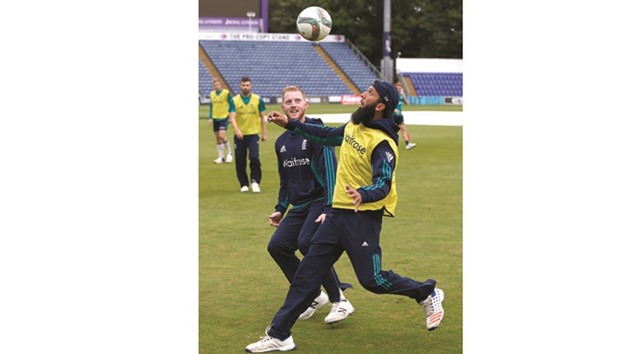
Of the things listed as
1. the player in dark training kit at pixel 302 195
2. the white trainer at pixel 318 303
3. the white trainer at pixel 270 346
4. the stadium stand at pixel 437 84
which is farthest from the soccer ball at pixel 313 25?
the stadium stand at pixel 437 84

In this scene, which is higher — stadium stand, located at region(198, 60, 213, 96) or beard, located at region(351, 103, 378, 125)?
stadium stand, located at region(198, 60, 213, 96)

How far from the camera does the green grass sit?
26.0ft

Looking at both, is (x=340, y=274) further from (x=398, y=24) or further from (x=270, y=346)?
(x=398, y=24)

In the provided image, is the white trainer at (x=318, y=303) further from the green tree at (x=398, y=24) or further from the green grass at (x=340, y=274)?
the green tree at (x=398, y=24)

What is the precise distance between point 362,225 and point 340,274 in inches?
130

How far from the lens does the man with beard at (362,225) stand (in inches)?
288

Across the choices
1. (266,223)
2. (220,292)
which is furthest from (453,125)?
(220,292)

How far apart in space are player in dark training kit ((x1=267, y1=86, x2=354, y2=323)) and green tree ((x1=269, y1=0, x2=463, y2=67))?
73154 mm

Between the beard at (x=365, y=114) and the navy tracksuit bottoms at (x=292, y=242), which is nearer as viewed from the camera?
the beard at (x=365, y=114)

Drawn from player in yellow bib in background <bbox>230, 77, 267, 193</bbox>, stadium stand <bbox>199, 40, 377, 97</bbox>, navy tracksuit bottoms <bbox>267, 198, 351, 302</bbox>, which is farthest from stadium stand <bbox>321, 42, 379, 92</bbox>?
navy tracksuit bottoms <bbox>267, 198, 351, 302</bbox>

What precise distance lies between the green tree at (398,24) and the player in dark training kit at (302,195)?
73.2 meters

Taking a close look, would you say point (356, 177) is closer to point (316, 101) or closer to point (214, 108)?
point (214, 108)

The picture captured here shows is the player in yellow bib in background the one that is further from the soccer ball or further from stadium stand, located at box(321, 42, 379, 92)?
stadium stand, located at box(321, 42, 379, 92)

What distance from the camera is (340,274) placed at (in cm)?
1058
